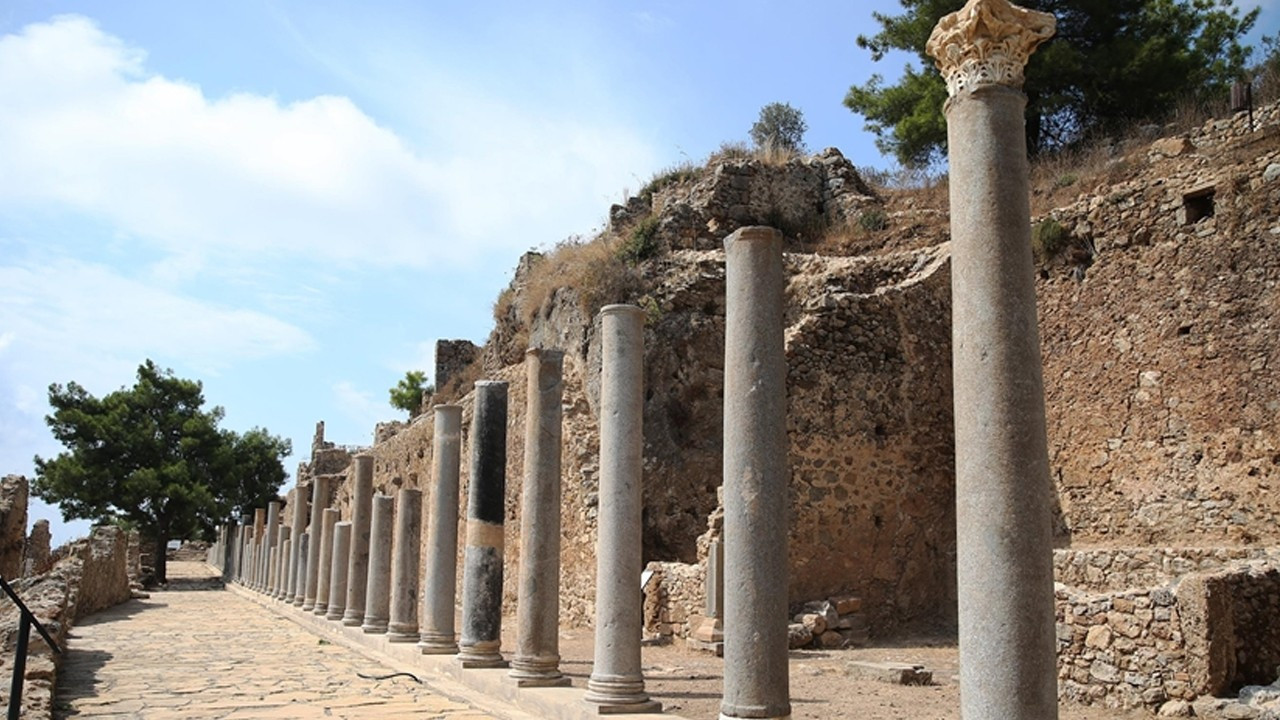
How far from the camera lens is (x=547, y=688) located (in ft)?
31.6

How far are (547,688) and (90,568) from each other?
16.4m

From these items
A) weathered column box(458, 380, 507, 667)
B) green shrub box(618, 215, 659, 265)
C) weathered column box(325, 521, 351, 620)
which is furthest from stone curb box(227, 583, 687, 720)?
green shrub box(618, 215, 659, 265)

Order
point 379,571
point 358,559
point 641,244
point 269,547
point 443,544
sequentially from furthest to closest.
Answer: point 269,547, point 641,244, point 358,559, point 379,571, point 443,544

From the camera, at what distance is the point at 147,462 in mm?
44188

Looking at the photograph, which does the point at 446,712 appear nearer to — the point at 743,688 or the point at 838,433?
the point at 743,688

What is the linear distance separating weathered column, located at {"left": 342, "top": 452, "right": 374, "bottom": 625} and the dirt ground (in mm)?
4629

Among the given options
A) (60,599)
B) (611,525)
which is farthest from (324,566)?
(611,525)

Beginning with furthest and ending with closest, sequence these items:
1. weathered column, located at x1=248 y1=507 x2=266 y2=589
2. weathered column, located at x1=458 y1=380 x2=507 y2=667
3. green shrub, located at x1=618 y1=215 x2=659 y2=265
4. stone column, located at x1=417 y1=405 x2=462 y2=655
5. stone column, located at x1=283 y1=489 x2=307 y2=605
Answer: weathered column, located at x1=248 y1=507 x2=266 y2=589 < stone column, located at x1=283 y1=489 x2=307 y2=605 < green shrub, located at x1=618 y1=215 x2=659 y2=265 < stone column, located at x1=417 y1=405 x2=462 y2=655 < weathered column, located at x1=458 y1=380 x2=507 y2=667

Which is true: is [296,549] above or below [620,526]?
below

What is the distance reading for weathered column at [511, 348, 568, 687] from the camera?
9.91m

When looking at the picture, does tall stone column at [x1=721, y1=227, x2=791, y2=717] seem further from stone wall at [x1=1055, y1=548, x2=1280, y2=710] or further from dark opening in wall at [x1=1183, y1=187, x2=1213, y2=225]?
dark opening in wall at [x1=1183, y1=187, x2=1213, y2=225]

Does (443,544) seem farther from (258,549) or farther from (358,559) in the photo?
(258,549)

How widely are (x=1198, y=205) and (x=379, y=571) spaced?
12625 millimetres

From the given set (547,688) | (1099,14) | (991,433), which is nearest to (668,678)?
(547,688)
